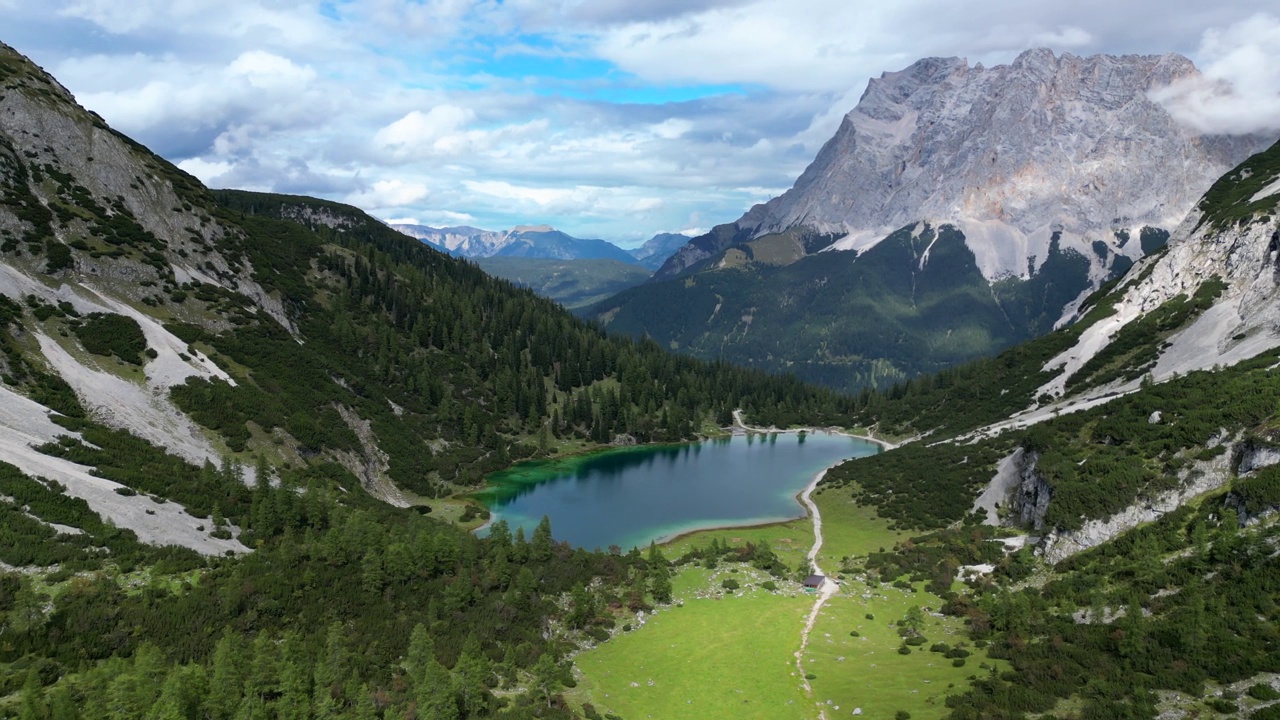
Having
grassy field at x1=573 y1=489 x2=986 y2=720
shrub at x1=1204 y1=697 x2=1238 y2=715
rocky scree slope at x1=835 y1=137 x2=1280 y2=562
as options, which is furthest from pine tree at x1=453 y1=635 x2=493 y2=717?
rocky scree slope at x1=835 y1=137 x2=1280 y2=562

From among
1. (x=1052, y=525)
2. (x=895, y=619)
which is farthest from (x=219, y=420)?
(x=1052, y=525)

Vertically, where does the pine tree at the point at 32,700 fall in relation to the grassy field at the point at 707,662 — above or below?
above

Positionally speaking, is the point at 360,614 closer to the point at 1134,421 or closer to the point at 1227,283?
the point at 1134,421

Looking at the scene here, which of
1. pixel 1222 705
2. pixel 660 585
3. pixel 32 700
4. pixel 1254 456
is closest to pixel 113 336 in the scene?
pixel 32 700

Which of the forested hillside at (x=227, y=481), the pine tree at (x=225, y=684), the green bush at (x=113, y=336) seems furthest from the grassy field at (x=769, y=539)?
the green bush at (x=113, y=336)

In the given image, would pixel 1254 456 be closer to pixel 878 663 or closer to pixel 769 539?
pixel 878 663

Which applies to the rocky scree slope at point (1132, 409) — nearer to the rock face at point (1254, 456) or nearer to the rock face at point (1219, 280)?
the rock face at point (1254, 456)

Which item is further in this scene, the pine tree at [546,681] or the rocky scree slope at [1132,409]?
the rocky scree slope at [1132,409]
